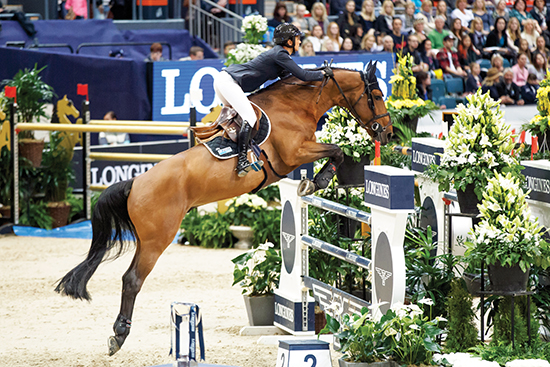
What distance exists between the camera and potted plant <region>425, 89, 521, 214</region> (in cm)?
429

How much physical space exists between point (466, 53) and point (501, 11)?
2.19 meters


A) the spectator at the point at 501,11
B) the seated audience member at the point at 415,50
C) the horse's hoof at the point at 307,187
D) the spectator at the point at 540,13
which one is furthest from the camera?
the spectator at the point at 540,13

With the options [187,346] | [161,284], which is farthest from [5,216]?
[187,346]

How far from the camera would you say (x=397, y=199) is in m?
3.98

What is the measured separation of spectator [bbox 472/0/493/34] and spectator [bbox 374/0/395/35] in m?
2.50

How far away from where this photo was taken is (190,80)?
437 inches

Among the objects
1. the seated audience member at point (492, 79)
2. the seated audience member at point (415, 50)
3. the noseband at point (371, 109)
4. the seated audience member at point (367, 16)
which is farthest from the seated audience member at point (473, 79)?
the noseband at point (371, 109)

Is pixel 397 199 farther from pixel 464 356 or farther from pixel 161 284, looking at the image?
pixel 161 284

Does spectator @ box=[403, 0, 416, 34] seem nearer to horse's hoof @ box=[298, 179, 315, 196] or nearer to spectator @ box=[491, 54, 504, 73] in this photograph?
spectator @ box=[491, 54, 504, 73]

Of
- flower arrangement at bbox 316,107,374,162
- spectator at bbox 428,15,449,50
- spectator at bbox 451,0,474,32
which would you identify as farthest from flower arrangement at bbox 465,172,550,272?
spectator at bbox 451,0,474,32

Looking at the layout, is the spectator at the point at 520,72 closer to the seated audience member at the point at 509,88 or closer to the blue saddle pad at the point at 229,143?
the seated audience member at the point at 509,88

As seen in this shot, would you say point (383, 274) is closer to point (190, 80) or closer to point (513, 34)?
point (190, 80)

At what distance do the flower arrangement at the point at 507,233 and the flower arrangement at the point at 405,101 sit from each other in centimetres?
239

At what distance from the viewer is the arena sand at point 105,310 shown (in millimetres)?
4977
